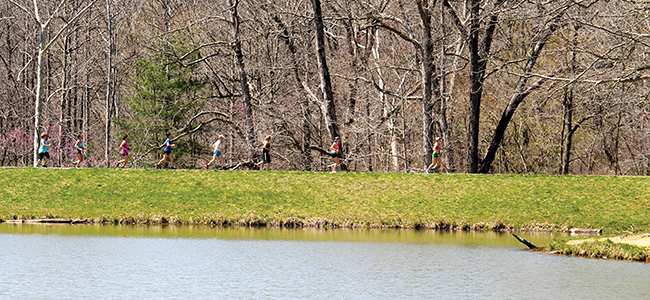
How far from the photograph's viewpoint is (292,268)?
16422 mm

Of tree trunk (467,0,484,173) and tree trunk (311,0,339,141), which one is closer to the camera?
tree trunk (467,0,484,173)

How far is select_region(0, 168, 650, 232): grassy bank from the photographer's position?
2636 cm

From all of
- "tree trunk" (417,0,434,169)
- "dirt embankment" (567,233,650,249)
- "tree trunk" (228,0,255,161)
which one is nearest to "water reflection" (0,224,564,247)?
"dirt embankment" (567,233,650,249)

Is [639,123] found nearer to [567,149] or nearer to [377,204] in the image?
[567,149]

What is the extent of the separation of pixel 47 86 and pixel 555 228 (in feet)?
128

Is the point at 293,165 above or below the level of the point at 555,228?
above

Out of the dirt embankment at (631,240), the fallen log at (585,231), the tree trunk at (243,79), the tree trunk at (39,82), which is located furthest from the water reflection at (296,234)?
the tree trunk at (243,79)

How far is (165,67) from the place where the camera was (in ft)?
142

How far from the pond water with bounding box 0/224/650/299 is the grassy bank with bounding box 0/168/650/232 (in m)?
2.92

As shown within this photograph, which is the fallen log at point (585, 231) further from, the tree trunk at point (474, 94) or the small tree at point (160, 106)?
the small tree at point (160, 106)

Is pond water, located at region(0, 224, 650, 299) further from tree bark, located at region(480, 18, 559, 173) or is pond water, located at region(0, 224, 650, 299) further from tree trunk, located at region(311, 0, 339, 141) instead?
tree trunk, located at region(311, 0, 339, 141)

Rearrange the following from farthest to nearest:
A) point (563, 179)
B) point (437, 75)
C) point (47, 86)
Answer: point (47, 86)
point (437, 75)
point (563, 179)

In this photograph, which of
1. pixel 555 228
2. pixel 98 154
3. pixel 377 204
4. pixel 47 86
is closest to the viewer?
pixel 555 228

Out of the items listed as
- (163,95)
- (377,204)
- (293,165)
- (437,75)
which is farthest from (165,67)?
(377,204)
